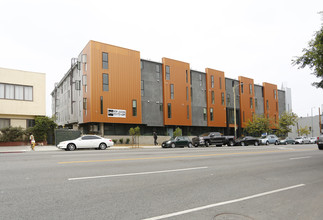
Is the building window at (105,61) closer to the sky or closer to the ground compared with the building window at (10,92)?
closer to the sky

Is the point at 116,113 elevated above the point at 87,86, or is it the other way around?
the point at 87,86

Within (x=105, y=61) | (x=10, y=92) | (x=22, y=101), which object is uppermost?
(x=105, y=61)

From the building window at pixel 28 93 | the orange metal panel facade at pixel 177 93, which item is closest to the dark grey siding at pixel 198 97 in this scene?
the orange metal panel facade at pixel 177 93

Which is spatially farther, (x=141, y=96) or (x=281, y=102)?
(x=281, y=102)

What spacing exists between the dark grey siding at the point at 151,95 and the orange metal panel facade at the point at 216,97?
11745 mm

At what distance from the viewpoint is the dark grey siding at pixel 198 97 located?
1780 inches

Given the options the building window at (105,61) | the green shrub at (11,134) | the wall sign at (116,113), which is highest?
the building window at (105,61)

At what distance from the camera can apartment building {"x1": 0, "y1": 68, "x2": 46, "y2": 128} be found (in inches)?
1110

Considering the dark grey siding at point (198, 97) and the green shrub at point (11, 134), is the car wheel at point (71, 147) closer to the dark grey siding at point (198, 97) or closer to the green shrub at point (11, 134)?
the green shrub at point (11, 134)

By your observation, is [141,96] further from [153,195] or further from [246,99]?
[153,195]

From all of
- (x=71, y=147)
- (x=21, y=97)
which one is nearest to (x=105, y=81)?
(x=21, y=97)

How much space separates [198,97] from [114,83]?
58.1ft

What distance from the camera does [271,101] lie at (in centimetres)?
6244

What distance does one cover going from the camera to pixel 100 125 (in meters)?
34.2
